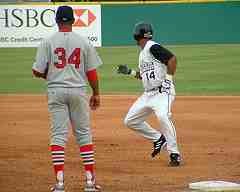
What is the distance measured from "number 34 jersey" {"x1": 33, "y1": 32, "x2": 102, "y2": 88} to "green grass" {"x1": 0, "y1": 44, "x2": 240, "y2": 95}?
1163cm

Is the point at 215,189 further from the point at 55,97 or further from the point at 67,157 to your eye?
the point at 67,157

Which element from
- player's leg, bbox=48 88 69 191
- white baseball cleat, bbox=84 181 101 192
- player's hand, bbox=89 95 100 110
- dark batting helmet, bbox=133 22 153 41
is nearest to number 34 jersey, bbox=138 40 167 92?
dark batting helmet, bbox=133 22 153 41

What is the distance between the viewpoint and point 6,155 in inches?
483

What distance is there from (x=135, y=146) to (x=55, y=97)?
4027 mm

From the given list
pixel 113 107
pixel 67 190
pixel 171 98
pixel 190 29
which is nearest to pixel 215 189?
pixel 67 190

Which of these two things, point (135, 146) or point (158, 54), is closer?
point (158, 54)

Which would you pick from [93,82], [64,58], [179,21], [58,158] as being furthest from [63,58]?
[179,21]

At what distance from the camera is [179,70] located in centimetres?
2634

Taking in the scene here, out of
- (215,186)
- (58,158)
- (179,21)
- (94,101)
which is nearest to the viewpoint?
(215,186)

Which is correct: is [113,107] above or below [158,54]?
below

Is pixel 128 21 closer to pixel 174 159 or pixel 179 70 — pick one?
pixel 179 70

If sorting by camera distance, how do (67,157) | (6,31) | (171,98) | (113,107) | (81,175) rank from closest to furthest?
(81,175)
(171,98)
(67,157)
(113,107)
(6,31)

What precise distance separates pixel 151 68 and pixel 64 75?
7.01 ft

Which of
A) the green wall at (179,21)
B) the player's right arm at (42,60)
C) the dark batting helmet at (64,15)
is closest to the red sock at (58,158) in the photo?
the player's right arm at (42,60)
